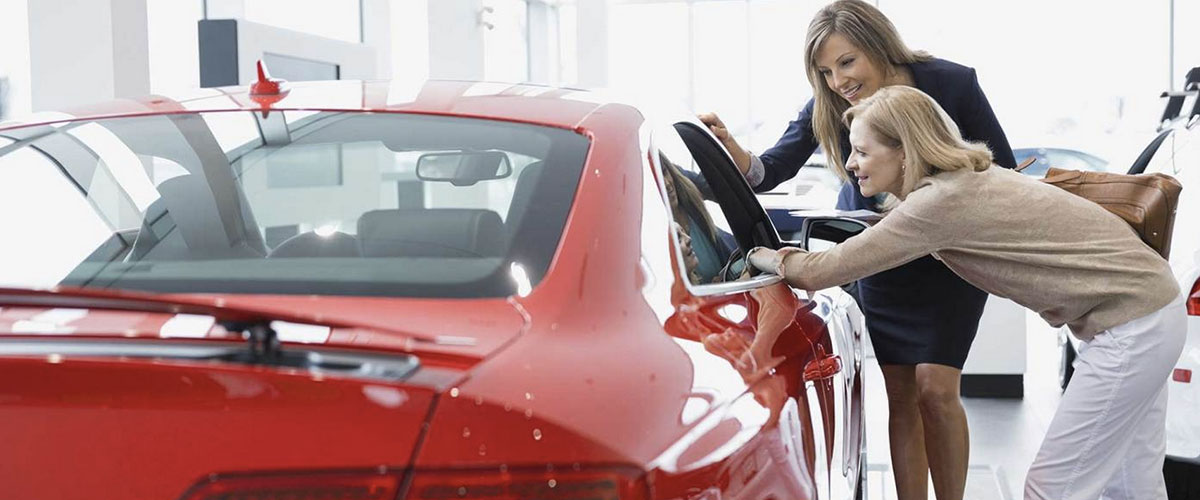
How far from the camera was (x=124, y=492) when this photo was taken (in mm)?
1028

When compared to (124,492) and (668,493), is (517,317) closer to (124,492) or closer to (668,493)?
(668,493)

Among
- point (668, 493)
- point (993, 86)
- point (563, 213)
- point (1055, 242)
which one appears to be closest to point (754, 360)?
point (563, 213)

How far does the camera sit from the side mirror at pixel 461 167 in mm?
2082

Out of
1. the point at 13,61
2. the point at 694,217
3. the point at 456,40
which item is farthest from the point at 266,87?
the point at 456,40

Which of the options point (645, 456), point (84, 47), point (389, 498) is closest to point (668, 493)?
point (645, 456)

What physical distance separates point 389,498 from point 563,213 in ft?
1.74

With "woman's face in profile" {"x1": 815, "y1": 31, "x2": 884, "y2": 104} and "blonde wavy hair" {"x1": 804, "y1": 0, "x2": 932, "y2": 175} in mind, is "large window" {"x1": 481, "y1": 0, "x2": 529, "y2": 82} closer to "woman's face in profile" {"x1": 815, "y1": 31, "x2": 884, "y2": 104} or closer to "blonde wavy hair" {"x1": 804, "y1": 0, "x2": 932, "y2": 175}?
"blonde wavy hair" {"x1": 804, "y1": 0, "x2": 932, "y2": 175}

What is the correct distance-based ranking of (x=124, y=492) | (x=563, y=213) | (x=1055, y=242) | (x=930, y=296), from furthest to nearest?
(x=930, y=296)
(x=1055, y=242)
(x=563, y=213)
(x=124, y=492)

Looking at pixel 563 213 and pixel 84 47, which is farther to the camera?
pixel 84 47

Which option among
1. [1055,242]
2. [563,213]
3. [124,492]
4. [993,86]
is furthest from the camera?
[993,86]

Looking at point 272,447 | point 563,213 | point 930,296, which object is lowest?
point 930,296

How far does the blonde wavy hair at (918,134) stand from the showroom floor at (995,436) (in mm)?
1927

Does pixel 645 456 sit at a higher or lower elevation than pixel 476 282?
lower

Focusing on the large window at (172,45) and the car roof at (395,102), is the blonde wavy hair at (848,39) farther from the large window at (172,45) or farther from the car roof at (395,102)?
the large window at (172,45)
